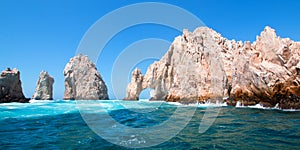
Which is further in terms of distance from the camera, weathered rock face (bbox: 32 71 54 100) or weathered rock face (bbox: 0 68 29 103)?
weathered rock face (bbox: 32 71 54 100)

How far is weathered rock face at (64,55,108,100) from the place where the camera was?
269ft

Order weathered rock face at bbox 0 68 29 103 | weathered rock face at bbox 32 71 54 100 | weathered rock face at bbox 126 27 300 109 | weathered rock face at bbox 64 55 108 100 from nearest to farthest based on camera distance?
weathered rock face at bbox 126 27 300 109
weathered rock face at bbox 0 68 29 103
weathered rock face at bbox 32 71 54 100
weathered rock face at bbox 64 55 108 100

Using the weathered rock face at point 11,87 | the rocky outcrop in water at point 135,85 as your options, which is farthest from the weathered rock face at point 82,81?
the weathered rock face at point 11,87

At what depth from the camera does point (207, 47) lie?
4962cm

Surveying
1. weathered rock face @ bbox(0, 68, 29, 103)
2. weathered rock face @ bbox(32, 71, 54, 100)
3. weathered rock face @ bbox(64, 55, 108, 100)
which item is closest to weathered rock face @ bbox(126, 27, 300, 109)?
weathered rock face @ bbox(64, 55, 108, 100)

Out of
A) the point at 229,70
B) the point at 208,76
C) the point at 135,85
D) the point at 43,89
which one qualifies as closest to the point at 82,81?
the point at 43,89

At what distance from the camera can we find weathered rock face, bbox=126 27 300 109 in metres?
26.5

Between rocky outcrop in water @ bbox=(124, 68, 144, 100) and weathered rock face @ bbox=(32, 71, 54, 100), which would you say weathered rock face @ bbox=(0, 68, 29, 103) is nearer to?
weathered rock face @ bbox=(32, 71, 54, 100)

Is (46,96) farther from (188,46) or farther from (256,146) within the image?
(256,146)

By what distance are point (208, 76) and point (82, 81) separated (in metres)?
54.0

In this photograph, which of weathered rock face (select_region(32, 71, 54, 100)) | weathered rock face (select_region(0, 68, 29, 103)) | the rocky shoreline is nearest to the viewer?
the rocky shoreline

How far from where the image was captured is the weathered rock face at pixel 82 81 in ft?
269

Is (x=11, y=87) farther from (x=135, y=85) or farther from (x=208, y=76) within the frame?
(x=208, y=76)

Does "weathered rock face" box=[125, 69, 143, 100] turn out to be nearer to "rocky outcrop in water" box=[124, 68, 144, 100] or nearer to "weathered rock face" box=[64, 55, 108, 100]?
"rocky outcrop in water" box=[124, 68, 144, 100]
